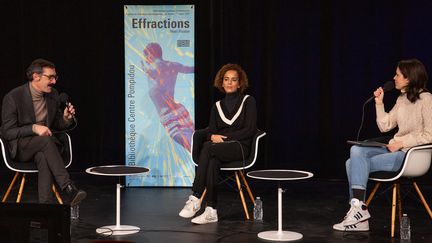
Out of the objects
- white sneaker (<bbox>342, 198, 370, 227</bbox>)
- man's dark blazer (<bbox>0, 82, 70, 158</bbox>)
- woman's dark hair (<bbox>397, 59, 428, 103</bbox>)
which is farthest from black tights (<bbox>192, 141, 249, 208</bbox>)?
woman's dark hair (<bbox>397, 59, 428, 103</bbox>)

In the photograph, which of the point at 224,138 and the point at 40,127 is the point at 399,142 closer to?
the point at 224,138

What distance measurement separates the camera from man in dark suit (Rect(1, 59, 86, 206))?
17.4ft

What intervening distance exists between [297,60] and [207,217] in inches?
94.7

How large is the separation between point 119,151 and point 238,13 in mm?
1851

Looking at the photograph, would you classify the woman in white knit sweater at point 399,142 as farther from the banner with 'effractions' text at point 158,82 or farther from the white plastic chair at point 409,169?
the banner with 'effractions' text at point 158,82

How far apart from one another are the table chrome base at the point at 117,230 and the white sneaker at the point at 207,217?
471 mm

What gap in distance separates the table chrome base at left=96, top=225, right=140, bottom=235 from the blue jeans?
1.59 meters

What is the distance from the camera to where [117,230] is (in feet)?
16.7

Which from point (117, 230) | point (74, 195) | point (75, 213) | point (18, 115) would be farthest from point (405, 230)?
point (18, 115)

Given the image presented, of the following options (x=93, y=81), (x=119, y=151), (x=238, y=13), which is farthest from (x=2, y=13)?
(x=238, y=13)

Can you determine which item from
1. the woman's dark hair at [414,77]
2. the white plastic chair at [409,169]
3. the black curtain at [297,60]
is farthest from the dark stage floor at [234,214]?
the woman's dark hair at [414,77]

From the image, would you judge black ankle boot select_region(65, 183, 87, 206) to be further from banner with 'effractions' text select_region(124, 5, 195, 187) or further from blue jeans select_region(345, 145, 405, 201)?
blue jeans select_region(345, 145, 405, 201)

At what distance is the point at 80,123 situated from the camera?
767cm

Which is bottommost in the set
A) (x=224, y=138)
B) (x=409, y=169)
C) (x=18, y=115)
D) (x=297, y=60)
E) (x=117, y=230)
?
(x=117, y=230)
